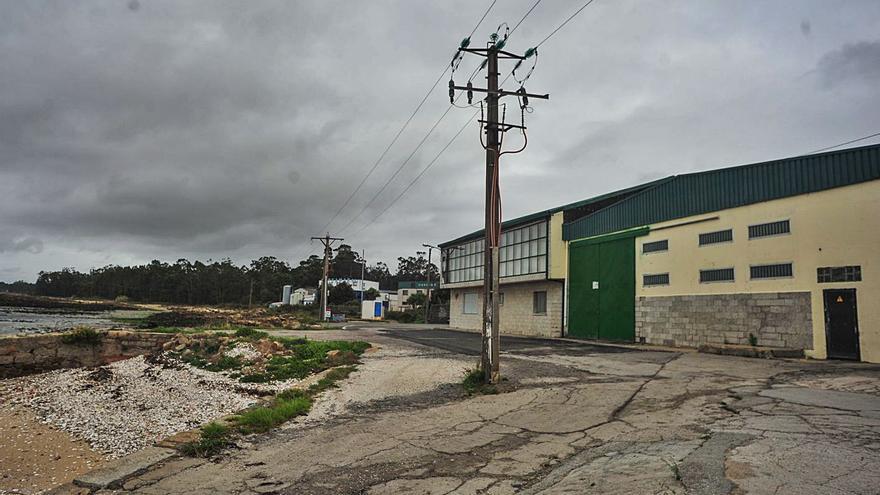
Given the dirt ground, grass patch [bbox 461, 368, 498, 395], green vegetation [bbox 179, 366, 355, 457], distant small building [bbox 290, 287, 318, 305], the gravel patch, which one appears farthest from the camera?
distant small building [bbox 290, 287, 318, 305]

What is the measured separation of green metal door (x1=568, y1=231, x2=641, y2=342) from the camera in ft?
77.8

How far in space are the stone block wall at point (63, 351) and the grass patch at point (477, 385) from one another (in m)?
14.9

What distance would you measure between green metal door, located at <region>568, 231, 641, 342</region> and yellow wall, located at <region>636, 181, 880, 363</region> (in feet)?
10.7

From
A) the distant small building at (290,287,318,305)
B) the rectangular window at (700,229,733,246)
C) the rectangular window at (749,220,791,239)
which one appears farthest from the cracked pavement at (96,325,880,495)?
the distant small building at (290,287,318,305)

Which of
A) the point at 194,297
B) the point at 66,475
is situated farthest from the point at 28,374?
the point at 194,297

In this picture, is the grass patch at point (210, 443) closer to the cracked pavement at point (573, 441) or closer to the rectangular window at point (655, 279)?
the cracked pavement at point (573, 441)

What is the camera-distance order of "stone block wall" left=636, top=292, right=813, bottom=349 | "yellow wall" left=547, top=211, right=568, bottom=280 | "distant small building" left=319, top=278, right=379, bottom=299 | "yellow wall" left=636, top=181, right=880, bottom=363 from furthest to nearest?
"distant small building" left=319, top=278, right=379, bottom=299
"yellow wall" left=547, top=211, right=568, bottom=280
"stone block wall" left=636, top=292, right=813, bottom=349
"yellow wall" left=636, top=181, right=880, bottom=363

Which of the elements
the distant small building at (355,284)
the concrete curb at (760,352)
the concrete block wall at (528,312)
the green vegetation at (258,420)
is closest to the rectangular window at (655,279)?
the concrete curb at (760,352)

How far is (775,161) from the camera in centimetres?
1698

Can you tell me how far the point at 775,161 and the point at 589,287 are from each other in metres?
11.0

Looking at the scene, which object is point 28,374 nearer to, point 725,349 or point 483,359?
point 483,359

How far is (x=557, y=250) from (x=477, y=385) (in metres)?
19.3

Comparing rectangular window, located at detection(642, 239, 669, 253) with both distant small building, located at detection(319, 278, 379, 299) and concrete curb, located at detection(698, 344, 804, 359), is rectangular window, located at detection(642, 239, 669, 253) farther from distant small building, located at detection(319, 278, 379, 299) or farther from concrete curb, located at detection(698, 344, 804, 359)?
distant small building, located at detection(319, 278, 379, 299)

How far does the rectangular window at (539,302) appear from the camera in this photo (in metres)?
30.3
